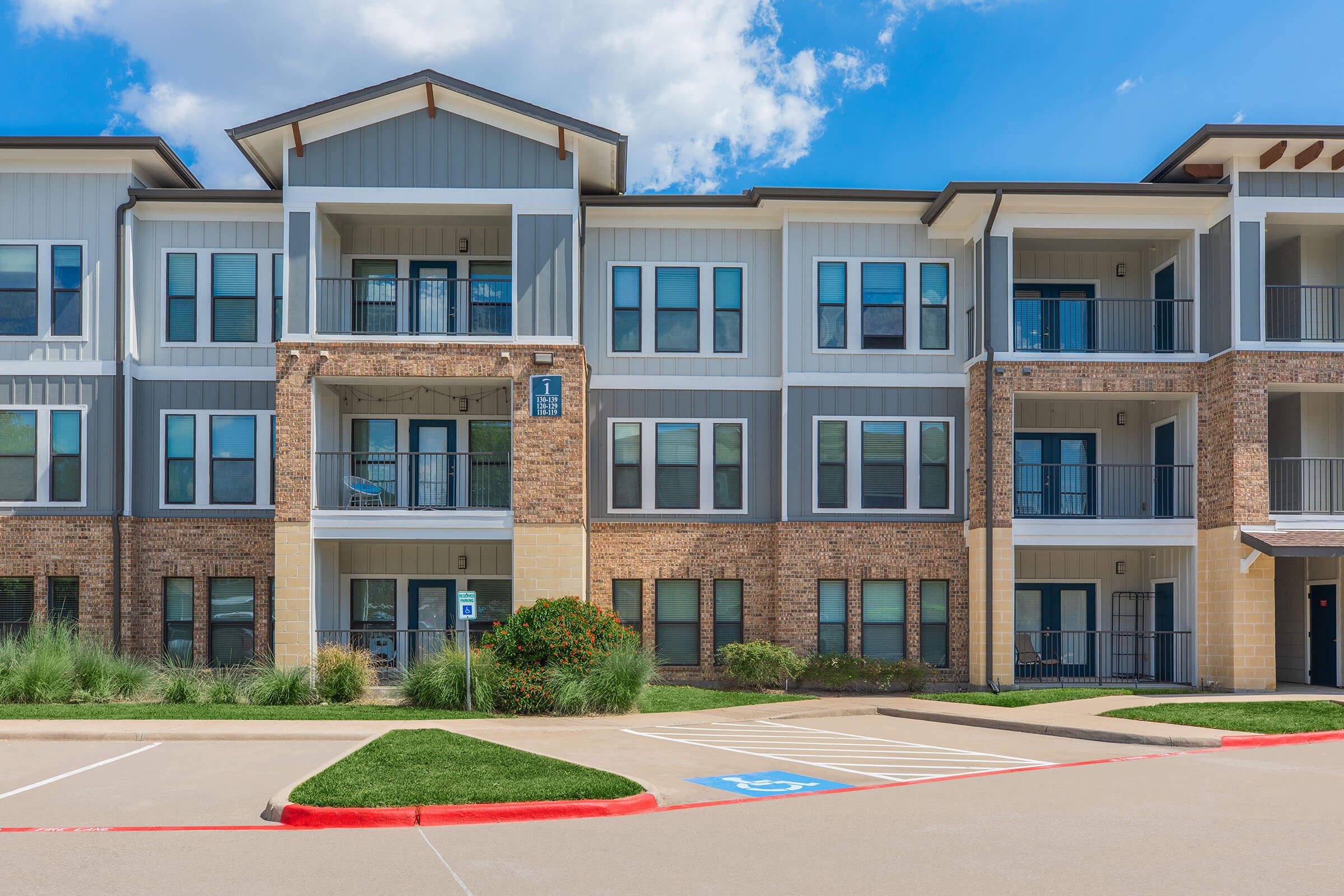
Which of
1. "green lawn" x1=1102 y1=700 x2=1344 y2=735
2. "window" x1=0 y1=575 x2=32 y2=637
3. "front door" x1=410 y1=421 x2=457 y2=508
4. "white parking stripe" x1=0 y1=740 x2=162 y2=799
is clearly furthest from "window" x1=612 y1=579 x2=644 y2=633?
"window" x1=0 y1=575 x2=32 y2=637

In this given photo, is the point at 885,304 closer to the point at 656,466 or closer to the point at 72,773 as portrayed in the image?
the point at 656,466

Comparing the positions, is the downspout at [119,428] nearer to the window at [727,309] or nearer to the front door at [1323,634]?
the window at [727,309]

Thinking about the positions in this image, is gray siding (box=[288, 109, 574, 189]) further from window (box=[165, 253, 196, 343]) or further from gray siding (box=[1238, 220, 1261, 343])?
gray siding (box=[1238, 220, 1261, 343])

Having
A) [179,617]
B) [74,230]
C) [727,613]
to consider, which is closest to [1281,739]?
[727,613]

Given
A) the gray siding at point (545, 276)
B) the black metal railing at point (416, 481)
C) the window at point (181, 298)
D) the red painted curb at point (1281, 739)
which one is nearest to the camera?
the red painted curb at point (1281, 739)

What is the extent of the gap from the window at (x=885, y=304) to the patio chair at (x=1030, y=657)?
645 cm

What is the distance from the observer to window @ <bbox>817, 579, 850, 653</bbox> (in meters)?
23.0

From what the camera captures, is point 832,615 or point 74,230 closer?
point 74,230

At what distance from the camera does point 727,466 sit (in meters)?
23.7

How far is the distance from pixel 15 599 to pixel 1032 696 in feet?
61.9

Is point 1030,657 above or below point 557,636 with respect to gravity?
below

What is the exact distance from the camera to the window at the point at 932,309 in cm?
2356

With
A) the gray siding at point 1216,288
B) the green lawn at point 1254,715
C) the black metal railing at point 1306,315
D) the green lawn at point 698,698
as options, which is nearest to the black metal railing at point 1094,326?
the gray siding at point 1216,288

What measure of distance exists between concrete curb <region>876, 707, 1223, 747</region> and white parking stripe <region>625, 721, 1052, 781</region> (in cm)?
225
